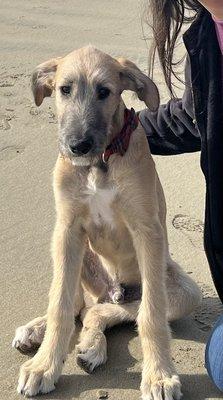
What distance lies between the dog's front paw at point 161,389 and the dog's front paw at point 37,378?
0.36 m

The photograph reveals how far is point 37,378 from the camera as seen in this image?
285 centimetres

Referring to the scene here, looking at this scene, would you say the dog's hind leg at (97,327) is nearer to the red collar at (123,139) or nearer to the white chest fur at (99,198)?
the white chest fur at (99,198)

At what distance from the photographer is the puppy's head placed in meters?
2.77

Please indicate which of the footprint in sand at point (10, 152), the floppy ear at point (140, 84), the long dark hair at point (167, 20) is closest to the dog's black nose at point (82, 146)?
the floppy ear at point (140, 84)

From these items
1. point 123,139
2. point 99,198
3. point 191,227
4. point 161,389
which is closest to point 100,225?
point 99,198

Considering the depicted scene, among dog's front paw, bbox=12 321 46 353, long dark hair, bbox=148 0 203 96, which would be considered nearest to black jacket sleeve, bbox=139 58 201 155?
long dark hair, bbox=148 0 203 96

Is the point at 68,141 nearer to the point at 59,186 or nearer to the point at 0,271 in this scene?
the point at 59,186

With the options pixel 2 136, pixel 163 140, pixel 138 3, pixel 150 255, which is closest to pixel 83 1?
pixel 138 3

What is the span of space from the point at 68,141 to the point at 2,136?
2329mm

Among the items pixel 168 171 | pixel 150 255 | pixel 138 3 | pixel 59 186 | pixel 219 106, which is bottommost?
pixel 138 3

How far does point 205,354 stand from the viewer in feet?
9.81

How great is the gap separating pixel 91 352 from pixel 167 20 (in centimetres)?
144

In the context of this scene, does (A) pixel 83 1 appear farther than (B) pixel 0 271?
Yes

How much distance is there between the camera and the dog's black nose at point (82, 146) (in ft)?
8.92
